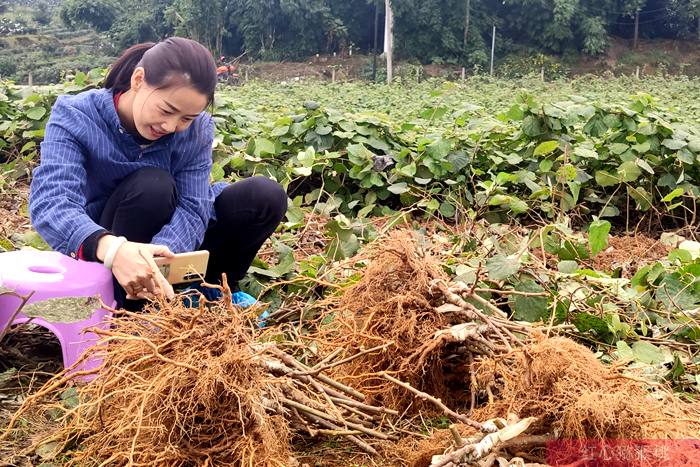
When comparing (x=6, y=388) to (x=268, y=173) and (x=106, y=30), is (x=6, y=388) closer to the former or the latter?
(x=268, y=173)

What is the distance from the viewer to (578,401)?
3.60ft

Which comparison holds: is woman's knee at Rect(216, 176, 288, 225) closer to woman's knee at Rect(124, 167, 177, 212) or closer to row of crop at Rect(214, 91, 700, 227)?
woman's knee at Rect(124, 167, 177, 212)

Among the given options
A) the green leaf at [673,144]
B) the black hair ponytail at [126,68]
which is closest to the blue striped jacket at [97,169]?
the black hair ponytail at [126,68]

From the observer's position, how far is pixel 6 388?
150 centimetres

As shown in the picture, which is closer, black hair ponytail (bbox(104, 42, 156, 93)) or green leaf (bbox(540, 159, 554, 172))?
black hair ponytail (bbox(104, 42, 156, 93))

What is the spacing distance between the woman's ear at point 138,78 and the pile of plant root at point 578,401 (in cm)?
107

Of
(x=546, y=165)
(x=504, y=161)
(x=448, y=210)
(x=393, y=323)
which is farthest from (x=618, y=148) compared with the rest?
(x=393, y=323)

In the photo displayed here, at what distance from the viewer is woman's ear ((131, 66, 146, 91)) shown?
5.32 ft

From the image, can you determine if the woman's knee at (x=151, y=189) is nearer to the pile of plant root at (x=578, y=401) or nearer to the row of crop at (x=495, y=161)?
the pile of plant root at (x=578, y=401)

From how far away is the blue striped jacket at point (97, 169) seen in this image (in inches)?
61.3

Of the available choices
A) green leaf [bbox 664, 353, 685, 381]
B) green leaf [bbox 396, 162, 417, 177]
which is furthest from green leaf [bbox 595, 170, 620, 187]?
green leaf [bbox 664, 353, 685, 381]

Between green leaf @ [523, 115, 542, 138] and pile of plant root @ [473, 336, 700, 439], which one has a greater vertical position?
green leaf @ [523, 115, 542, 138]

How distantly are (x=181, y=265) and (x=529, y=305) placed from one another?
0.86m

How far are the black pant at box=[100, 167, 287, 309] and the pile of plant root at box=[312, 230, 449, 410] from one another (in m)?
0.55
